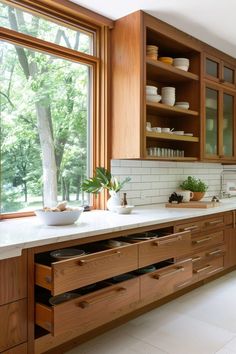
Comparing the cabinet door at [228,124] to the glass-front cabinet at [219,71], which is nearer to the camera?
the glass-front cabinet at [219,71]

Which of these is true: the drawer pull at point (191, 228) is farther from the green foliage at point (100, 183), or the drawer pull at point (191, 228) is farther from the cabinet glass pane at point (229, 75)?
the cabinet glass pane at point (229, 75)

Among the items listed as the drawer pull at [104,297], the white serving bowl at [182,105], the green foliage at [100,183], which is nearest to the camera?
the drawer pull at [104,297]

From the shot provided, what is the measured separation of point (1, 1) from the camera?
2316 millimetres

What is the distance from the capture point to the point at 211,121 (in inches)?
138

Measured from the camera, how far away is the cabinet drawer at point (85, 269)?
5.50 ft

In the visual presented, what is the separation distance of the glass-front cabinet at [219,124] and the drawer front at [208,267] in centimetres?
106

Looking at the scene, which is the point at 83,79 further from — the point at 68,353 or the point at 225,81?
the point at 68,353

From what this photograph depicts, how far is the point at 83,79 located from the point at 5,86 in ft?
2.45

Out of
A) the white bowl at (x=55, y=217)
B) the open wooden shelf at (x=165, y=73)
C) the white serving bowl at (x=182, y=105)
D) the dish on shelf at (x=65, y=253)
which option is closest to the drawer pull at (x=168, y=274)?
the dish on shelf at (x=65, y=253)

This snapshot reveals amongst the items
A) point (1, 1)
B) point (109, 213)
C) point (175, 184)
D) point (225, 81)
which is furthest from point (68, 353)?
point (225, 81)

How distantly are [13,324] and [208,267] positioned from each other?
6.28 ft

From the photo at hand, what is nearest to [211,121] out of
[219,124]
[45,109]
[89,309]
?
[219,124]

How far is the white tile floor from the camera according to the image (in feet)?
6.70

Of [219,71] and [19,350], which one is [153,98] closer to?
[219,71]
